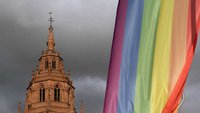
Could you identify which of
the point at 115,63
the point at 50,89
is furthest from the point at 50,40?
the point at 115,63

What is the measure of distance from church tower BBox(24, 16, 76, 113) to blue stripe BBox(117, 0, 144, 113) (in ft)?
261

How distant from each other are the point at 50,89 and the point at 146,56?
8339 centimetres

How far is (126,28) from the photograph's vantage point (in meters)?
7.71

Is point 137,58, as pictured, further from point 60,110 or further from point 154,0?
point 60,110

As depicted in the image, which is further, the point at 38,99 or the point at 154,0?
the point at 38,99

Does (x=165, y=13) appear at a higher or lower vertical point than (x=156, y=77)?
higher

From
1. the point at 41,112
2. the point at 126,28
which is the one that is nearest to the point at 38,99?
the point at 41,112

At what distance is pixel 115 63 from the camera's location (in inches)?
303

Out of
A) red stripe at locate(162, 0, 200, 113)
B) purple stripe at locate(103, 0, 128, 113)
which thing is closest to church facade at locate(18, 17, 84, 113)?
purple stripe at locate(103, 0, 128, 113)

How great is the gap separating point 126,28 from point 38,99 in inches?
3272

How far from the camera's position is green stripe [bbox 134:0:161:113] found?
7.38 m

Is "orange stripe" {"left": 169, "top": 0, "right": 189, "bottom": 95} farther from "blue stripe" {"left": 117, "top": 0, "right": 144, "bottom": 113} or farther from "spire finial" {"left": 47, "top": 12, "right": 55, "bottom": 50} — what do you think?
"spire finial" {"left": 47, "top": 12, "right": 55, "bottom": 50}

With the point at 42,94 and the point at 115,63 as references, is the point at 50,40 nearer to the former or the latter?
the point at 42,94

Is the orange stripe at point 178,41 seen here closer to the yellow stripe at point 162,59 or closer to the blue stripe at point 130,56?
the yellow stripe at point 162,59
